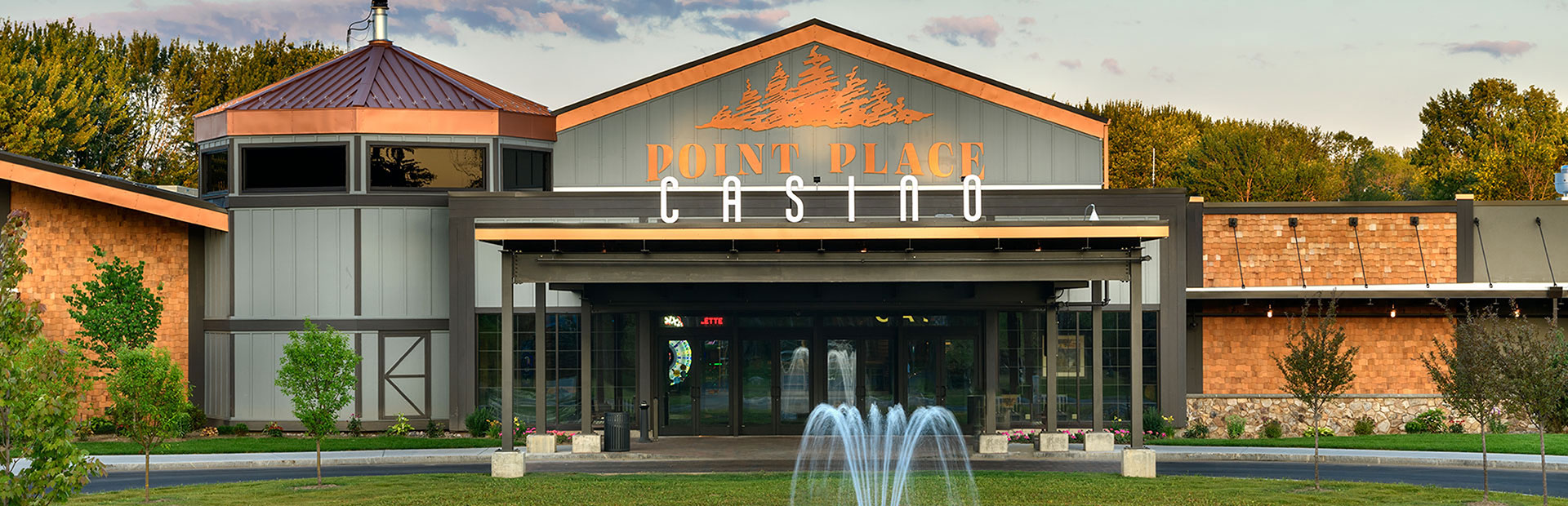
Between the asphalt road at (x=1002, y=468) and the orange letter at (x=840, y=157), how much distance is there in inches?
369

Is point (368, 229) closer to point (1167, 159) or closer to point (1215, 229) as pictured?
point (1215, 229)

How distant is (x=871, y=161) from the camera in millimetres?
34094

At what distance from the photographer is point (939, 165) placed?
1344 inches

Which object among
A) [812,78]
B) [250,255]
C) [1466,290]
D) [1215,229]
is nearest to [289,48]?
[250,255]

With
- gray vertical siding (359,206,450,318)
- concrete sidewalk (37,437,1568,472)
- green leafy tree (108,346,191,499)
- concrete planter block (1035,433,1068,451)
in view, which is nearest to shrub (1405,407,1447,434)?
concrete sidewalk (37,437,1568,472)

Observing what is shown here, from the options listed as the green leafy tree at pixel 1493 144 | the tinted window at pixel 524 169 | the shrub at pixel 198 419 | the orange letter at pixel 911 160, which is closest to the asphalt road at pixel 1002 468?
the shrub at pixel 198 419

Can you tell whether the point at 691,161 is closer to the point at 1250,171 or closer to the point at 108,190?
the point at 108,190

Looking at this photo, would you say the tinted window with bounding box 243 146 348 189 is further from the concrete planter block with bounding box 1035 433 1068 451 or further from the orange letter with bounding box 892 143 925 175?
the concrete planter block with bounding box 1035 433 1068 451

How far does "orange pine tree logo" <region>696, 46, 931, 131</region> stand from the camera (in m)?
34.1

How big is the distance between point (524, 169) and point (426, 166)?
2446 millimetres

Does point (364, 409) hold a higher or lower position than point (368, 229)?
lower

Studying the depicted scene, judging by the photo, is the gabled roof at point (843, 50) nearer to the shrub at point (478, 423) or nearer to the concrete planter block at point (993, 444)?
the shrub at point (478, 423)

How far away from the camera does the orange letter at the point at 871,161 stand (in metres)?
34.1

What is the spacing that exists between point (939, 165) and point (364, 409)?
15671 millimetres
